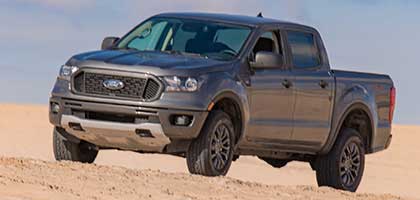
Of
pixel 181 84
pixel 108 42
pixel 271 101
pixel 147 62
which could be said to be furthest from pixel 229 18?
pixel 181 84

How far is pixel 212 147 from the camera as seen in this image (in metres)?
14.4

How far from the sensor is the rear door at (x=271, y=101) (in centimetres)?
1516

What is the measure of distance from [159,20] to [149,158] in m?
17.6

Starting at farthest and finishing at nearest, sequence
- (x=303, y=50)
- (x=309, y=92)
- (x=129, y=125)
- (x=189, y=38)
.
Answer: (x=303, y=50)
(x=309, y=92)
(x=189, y=38)
(x=129, y=125)

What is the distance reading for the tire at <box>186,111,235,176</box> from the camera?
46.9 feet

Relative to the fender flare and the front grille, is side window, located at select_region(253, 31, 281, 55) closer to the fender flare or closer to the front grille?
the fender flare

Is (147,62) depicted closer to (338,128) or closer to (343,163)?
(338,128)

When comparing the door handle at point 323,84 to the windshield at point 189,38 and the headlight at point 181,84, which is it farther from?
the headlight at point 181,84

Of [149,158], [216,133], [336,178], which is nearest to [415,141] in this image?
[149,158]

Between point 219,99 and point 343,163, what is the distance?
10.2 feet

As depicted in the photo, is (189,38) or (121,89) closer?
(121,89)

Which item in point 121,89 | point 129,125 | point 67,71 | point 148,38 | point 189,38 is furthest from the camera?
point 148,38

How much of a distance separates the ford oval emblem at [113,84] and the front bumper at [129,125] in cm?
18

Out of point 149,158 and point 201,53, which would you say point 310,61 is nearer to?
point 201,53
